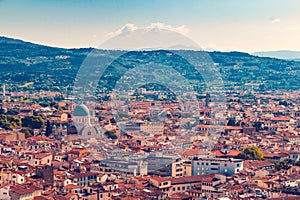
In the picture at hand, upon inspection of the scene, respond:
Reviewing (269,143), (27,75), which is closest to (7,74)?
(27,75)

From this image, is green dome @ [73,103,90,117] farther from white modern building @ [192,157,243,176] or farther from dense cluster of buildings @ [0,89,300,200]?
white modern building @ [192,157,243,176]

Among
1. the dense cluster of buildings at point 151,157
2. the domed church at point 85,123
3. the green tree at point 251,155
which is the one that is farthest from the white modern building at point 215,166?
the domed church at point 85,123

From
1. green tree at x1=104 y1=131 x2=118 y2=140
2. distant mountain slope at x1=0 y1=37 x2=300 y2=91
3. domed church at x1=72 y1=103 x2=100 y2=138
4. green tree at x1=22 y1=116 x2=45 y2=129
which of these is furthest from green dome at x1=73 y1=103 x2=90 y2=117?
distant mountain slope at x1=0 y1=37 x2=300 y2=91

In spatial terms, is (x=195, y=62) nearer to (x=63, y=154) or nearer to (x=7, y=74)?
(x=7, y=74)

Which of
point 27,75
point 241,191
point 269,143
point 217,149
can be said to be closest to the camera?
point 241,191

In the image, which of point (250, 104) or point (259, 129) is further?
point (250, 104)

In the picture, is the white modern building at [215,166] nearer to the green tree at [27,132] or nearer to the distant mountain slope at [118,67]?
the green tree at [27,132]

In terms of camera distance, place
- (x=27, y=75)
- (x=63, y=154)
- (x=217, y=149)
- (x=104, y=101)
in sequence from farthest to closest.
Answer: (x=27, y=75) → (x=104, y=101) → (x=217, y=149) → (x=63, y=154)
